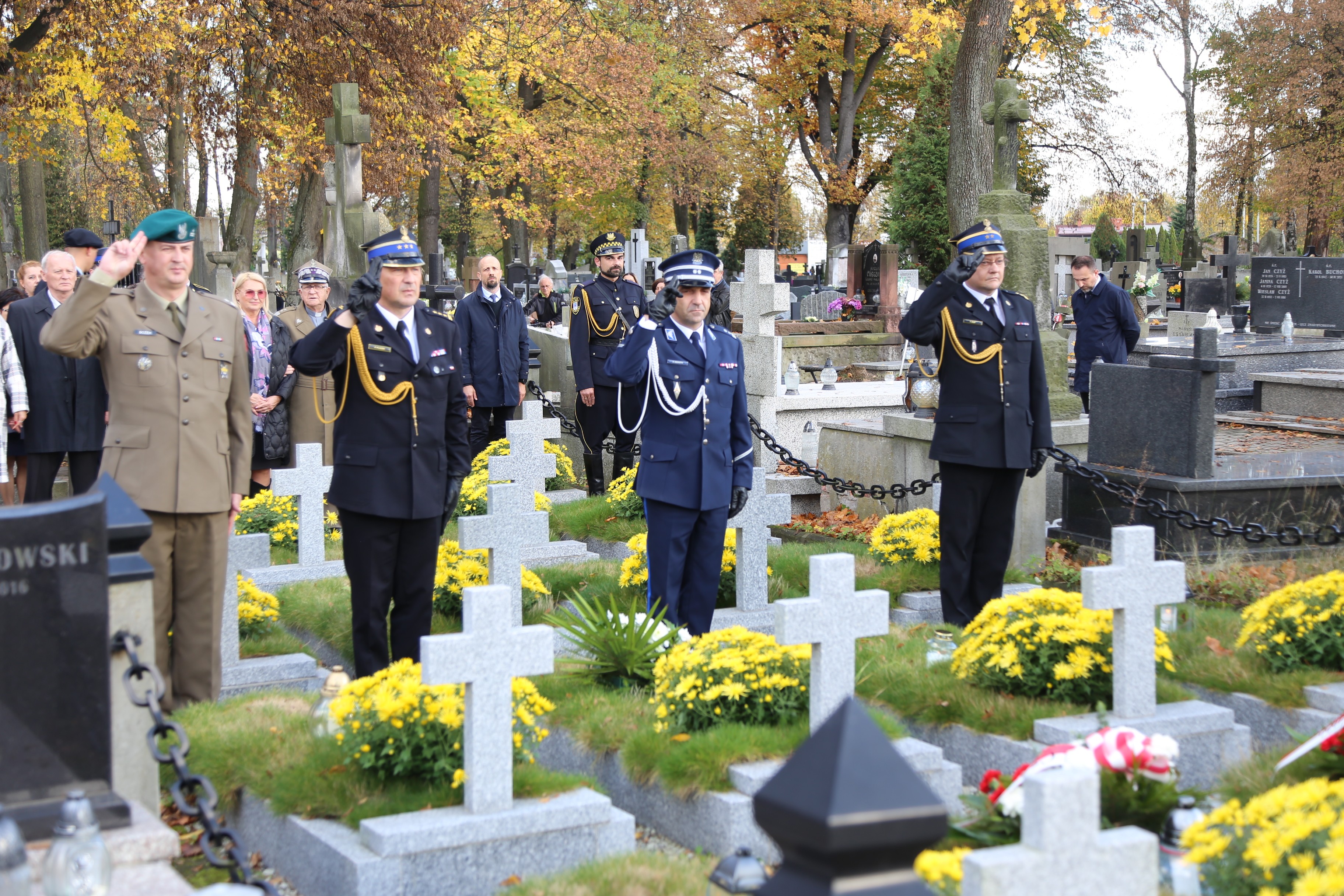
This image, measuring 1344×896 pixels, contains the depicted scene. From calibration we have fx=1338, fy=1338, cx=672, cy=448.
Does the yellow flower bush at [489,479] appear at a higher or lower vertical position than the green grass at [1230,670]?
higher

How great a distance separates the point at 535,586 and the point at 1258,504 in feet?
13.6

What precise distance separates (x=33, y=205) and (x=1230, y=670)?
27.7 meters

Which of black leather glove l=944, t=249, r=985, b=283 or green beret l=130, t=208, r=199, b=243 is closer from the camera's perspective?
green beret l=130, t=208, r=199, b=243

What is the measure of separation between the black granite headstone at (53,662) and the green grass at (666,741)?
1813 millimetres

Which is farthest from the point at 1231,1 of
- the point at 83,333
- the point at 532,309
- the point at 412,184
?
the point at 83,333

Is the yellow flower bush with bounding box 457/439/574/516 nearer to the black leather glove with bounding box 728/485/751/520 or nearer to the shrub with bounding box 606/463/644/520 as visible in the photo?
the shrub with bounding box 606/463/644/520

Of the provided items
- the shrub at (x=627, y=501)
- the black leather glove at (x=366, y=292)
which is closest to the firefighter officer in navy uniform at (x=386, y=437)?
the black leather glove at (x=366, y=292)

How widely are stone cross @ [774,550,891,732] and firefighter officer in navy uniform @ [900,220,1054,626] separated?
2096 millimetres

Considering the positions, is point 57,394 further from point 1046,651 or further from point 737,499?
point 1046,651

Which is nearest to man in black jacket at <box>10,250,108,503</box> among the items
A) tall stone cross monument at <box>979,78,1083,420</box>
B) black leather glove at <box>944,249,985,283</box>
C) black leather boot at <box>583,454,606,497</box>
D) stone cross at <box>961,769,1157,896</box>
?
black leather boot at <box>583,454,606,497</box>

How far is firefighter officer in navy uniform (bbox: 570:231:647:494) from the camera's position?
1059cm

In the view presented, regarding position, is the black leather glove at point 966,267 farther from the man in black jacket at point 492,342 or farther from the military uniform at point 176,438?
the man in black jacket at point 492,342

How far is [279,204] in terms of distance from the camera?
132 ft

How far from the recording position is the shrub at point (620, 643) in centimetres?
571
